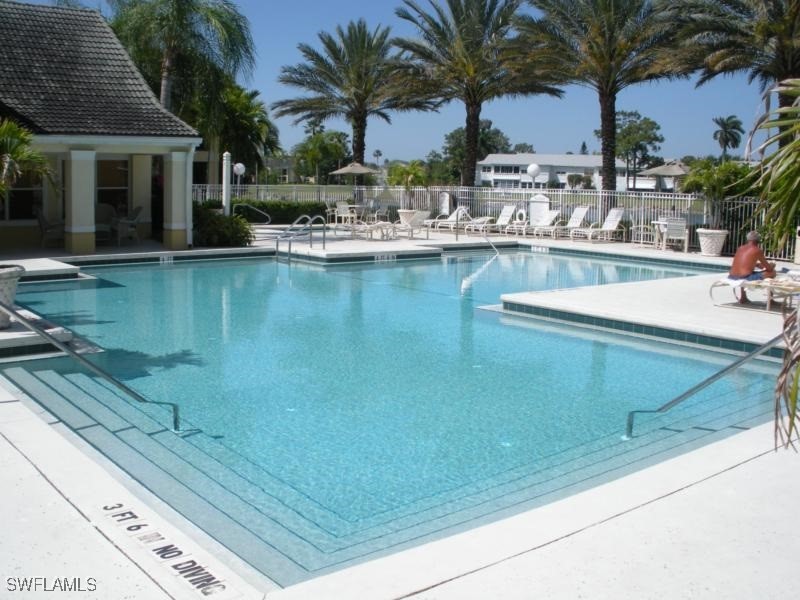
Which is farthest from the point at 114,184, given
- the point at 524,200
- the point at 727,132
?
the point at 727,132

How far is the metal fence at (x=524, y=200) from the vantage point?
2200 centimetres

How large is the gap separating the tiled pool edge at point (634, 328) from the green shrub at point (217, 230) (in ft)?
31.2

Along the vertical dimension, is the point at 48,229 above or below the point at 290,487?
above

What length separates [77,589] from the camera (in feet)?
13.0

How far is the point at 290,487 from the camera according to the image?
6164 mm

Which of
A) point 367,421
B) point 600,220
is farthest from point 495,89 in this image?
point 367,421

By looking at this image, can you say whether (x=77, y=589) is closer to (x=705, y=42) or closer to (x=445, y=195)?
(x=705, y=42)

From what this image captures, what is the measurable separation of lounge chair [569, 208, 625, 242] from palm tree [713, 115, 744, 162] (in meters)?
82.0

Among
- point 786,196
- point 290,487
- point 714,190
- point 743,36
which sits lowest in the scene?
point 290,487

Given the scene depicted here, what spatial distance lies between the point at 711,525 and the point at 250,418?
166 inches

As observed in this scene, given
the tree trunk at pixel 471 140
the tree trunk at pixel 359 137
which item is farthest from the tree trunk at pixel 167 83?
the tree trunk at pixel 359 137

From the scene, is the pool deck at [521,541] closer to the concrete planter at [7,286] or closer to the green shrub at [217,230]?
the concrete planter at [7,286]

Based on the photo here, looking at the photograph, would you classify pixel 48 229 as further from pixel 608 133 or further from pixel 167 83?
pixel 608 133

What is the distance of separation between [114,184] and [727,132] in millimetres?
93160
